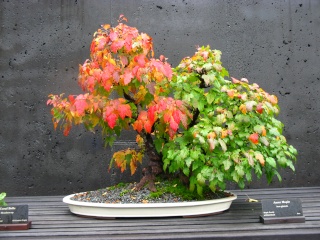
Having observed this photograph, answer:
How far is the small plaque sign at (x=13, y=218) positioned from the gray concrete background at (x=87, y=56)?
89cm

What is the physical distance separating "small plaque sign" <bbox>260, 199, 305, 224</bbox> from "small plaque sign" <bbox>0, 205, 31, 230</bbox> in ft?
3.12

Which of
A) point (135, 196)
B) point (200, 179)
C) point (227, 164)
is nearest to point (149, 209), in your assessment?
point (135, 196)

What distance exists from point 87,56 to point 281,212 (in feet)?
4.97

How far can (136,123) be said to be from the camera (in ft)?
5.91

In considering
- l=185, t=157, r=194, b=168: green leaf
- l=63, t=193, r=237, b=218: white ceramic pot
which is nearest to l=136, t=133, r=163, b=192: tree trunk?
l=63, t=193, r=237, b=218: white ceramic pot

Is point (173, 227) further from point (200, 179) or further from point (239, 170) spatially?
point (239, 170)

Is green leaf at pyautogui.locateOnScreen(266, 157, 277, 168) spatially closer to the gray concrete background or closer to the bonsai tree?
the bonsai tree

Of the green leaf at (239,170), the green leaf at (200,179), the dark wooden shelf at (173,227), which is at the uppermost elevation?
the green leaf at (239,170)

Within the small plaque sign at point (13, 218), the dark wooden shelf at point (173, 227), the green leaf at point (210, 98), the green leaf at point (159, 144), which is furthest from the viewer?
the green leaf at point (159, 144)

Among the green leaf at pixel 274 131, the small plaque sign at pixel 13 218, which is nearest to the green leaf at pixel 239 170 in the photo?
the green leaf at pixel 274 131

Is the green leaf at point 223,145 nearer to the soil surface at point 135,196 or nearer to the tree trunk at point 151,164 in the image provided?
the soil surface at point 135,196

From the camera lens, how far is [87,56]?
262cm

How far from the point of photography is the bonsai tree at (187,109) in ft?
5.65

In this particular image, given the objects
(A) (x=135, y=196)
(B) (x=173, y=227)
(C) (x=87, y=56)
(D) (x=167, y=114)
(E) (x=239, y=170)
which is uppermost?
(C) (x=87, y=56)
